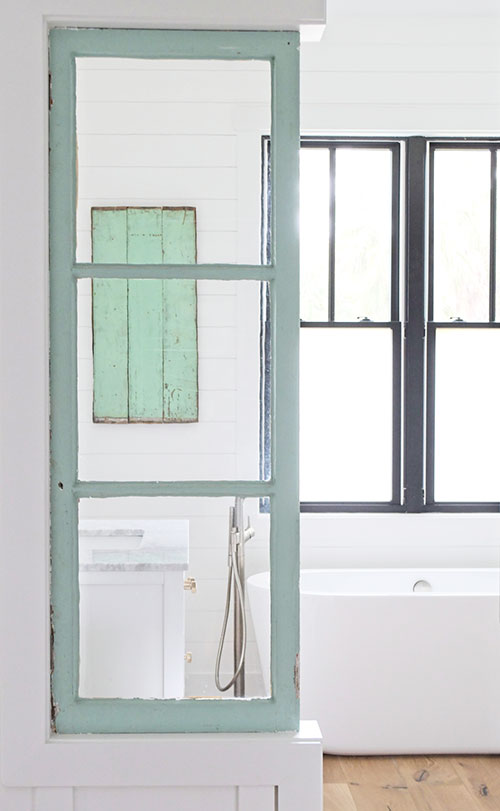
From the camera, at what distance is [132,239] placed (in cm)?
172

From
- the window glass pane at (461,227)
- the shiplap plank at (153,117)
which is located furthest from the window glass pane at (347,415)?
the shiplap plank at (153,117)

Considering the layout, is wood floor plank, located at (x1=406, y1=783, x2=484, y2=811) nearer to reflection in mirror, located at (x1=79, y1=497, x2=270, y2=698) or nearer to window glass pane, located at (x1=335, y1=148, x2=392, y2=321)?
reflection in mirror, located at (x1=79, y1=497, x2=270, y2=698)

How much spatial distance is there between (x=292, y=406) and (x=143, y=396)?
27 centimetres

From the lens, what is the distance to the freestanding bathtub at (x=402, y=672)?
10.8ft

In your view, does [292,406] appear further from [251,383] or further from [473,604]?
[473,604]

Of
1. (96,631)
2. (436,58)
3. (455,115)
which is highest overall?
(436,58)

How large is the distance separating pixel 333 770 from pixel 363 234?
91.7 inches

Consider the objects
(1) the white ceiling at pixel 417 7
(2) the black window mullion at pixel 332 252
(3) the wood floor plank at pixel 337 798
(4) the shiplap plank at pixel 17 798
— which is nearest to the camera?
(4) the shiplap plank at pixel 17 798

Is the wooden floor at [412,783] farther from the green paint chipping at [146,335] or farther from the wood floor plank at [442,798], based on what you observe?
the green paint chipping at [146,335]

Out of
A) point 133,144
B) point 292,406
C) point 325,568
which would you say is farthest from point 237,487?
point 325,568

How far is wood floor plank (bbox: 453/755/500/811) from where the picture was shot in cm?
291

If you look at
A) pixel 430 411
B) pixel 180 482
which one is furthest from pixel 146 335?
pixel 430 411

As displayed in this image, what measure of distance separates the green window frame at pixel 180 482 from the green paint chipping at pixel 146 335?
0.20 ft

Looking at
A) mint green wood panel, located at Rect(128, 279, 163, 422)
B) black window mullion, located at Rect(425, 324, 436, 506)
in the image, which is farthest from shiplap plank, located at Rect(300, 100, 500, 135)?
mint green wood panel, located at Rect(128, 279, 163, 422)
